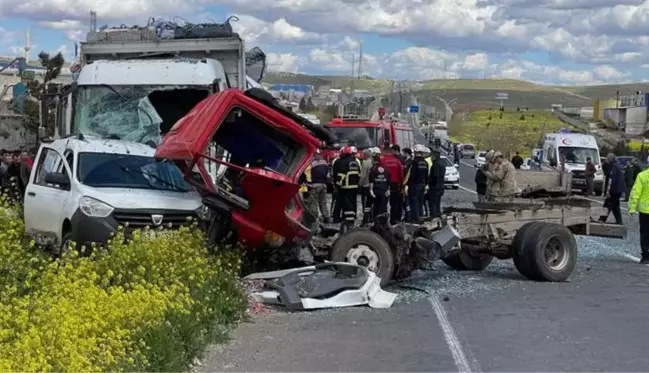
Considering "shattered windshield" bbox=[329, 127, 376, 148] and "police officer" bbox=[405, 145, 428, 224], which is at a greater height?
"shattered windshield" bbox=[329, 127, 376, 148]

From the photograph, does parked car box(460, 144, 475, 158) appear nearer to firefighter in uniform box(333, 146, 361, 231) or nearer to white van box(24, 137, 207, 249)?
firefighter in uniform box(333, 146, 361, 231)

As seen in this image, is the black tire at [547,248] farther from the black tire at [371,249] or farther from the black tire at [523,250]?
the black tire at [371,249]

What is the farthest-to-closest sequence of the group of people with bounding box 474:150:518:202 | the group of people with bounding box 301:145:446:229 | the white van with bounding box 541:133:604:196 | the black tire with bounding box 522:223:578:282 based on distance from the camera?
the white van with bounding box 541:133:604:196 → the group of people with bounding box 301:145:446:229 → the group of people with bounding box 474:150:518:202 → the black tire with bounding box 522:223:578:282

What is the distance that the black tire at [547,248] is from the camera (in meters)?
11.9

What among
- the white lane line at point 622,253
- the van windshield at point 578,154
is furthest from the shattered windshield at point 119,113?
the van windshield at point 578,154

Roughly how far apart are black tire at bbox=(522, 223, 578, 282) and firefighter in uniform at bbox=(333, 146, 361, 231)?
5.58 meters

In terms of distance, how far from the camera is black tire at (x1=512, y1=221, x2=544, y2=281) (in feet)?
39.5

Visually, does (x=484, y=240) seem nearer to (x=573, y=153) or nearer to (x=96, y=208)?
(x=96, y=208)

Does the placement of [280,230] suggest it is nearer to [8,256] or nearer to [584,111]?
[8,256]

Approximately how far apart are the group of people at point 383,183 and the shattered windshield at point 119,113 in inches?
131

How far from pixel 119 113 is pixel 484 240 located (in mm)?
6293

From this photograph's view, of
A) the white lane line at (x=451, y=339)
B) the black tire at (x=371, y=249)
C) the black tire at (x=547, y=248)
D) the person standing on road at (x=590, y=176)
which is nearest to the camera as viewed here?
the white lane line at (x=451, y=339)

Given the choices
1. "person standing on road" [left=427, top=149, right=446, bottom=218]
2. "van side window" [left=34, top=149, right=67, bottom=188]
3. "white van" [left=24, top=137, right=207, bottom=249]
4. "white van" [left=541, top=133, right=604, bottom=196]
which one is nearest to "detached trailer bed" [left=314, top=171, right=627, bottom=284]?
"white van" [left=24, top=137, right=207, bottom=249]

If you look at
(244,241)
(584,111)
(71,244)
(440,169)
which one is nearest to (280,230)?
(244,241)
